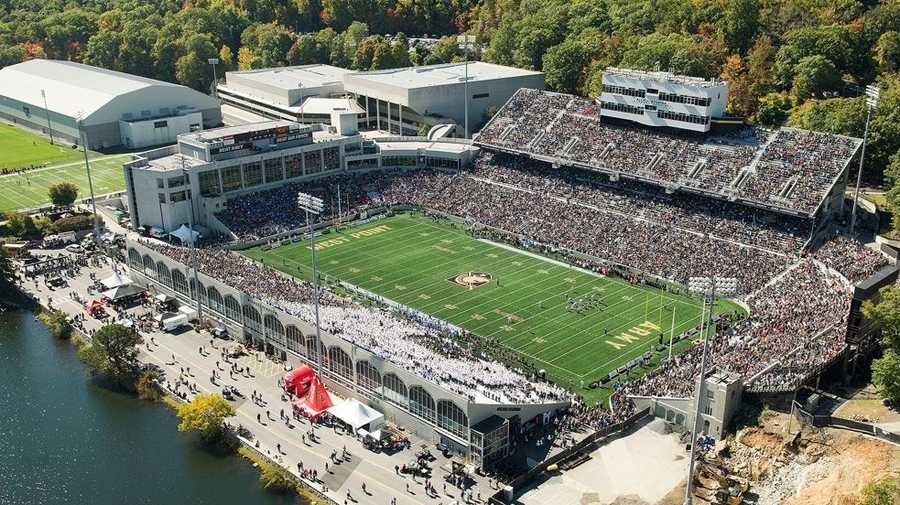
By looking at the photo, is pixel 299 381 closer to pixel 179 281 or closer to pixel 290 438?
pixel 290 438

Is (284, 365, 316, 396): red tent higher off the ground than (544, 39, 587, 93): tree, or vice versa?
(544, 39, 587, 93): tree

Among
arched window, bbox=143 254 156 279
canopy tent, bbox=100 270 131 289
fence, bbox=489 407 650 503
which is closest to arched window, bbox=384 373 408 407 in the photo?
fence, bbox=489 407 650 503

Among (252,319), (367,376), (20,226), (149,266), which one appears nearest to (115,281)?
(149,266)

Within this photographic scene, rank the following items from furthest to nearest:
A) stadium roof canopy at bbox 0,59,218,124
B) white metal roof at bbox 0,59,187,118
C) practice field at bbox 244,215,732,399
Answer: white metal roof at bbox 0,59,187,118 → stadium roof canopy at bbox 0,59,218,124 → practice field at bbox 244,215,732,399

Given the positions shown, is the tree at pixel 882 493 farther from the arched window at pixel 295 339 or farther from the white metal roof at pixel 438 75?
the white metal roof at pixel 438 75

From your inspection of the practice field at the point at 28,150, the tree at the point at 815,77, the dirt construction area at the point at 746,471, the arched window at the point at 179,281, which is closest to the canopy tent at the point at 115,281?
the arched window at the point at 179,281

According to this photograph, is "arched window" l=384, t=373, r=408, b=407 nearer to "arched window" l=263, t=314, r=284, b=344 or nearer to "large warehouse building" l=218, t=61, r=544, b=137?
"arched window" l=263, t=314, r=284, b=344
